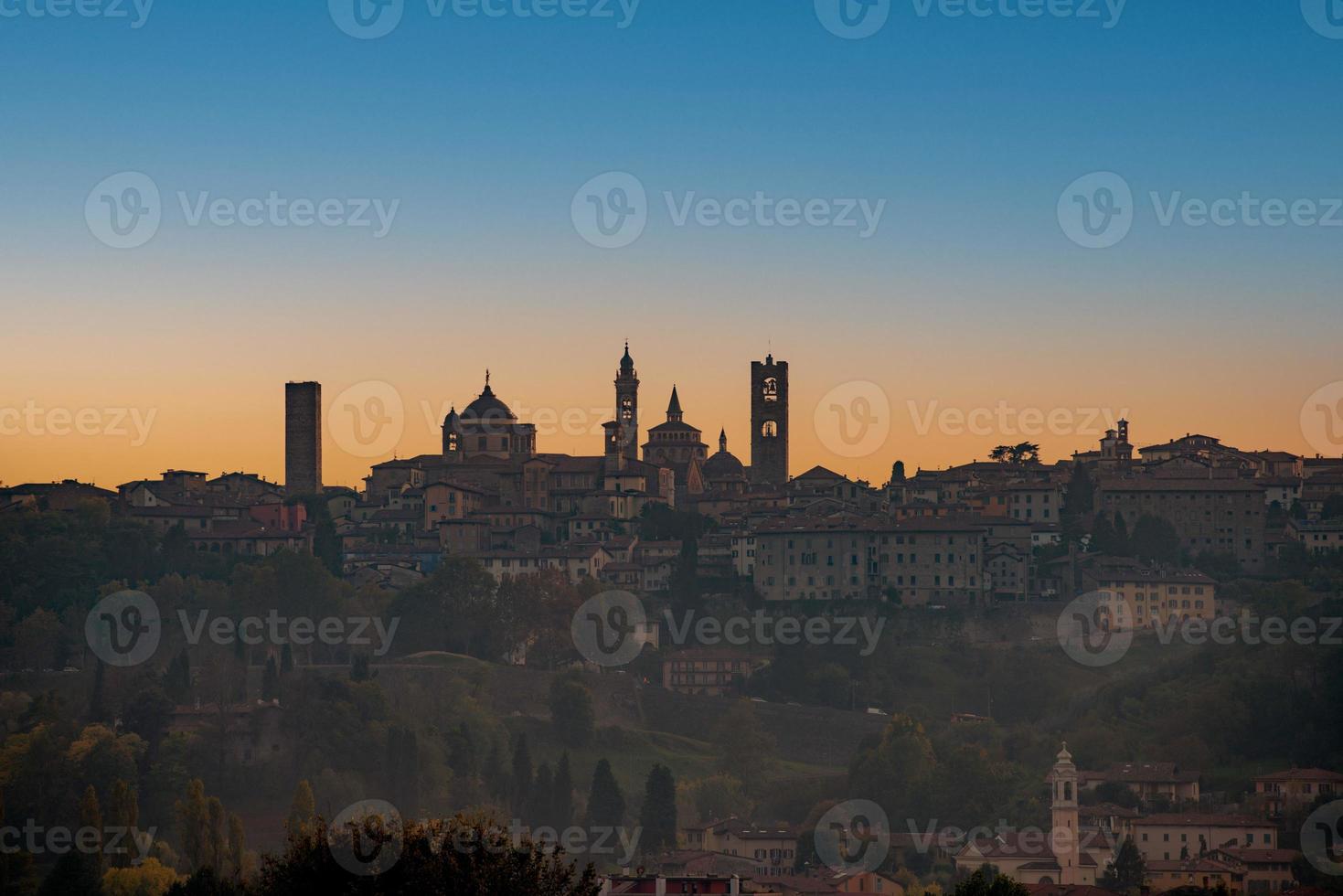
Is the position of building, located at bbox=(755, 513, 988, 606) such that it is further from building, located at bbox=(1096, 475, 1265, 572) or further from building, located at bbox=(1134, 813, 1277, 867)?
building, located at bbox=(1134, 813, 1277, 867)

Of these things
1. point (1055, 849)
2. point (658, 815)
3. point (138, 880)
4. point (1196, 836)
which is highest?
point (658, 815)

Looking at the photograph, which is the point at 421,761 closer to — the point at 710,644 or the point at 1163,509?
the point at 710,644

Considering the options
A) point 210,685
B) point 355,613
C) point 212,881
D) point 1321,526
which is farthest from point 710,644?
point 212,881

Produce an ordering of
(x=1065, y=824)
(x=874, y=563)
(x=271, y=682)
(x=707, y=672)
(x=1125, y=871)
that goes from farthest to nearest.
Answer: (x=874, y=563) < (x=707, y=672) < (x=271, y=682) < (x=1065, y=824) < (x=1125, y=871)

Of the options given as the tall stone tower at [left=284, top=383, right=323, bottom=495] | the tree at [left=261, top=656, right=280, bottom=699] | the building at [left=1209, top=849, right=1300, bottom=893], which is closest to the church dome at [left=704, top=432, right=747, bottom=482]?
the tall stone tower at [left=284, top=383, right=323, bottom=495]

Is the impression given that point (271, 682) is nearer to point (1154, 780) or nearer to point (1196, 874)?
point (1154, 780)

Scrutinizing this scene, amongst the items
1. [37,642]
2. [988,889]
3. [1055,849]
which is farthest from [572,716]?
[988,889]
